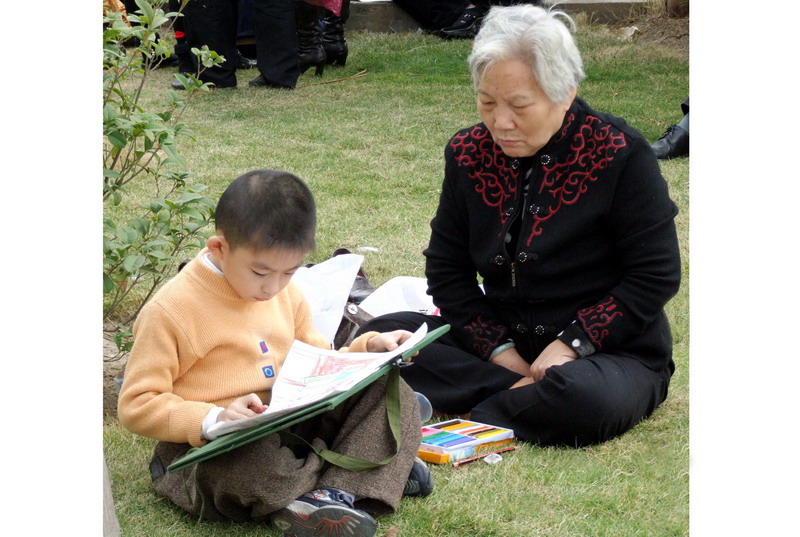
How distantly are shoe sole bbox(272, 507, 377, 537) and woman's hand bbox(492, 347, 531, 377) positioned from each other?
1.01 m

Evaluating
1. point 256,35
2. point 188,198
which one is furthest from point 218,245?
point 256,35

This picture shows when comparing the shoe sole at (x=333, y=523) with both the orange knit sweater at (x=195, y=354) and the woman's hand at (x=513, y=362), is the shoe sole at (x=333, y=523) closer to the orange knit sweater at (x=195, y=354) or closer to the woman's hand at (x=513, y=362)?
the orange knit sweater at (x=195, y=354)

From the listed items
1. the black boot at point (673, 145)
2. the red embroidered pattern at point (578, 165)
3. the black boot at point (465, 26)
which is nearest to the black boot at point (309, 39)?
the black boot at point (465, 26)

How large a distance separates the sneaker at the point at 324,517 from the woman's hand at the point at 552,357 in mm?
893

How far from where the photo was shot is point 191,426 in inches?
97.0

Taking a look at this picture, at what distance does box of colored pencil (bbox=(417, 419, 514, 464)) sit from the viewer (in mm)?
2945

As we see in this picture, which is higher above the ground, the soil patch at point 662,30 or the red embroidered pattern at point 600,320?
the red embroidered pattern at point 600,320

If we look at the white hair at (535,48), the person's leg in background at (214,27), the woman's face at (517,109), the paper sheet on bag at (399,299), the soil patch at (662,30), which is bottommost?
the soil patch at (662,30)

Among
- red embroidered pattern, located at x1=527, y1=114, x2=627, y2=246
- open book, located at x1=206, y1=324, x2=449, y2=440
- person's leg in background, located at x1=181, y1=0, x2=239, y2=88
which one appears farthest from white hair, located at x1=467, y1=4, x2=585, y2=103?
person's leg in background, located at x1=181, y1=0, x2=239, y2=88

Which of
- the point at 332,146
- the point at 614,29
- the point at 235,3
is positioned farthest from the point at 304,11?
the point at 614,29

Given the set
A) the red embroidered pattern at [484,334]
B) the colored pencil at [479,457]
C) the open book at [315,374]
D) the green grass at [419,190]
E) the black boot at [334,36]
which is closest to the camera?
the open book at [315,374]

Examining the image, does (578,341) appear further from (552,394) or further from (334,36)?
(334,36)

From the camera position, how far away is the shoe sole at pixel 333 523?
2422mm

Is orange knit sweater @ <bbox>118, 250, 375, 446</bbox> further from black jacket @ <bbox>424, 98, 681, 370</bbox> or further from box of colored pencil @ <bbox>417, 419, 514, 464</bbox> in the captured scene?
black jacket @ <bbox>424, 98, 681, 370</bbox>
